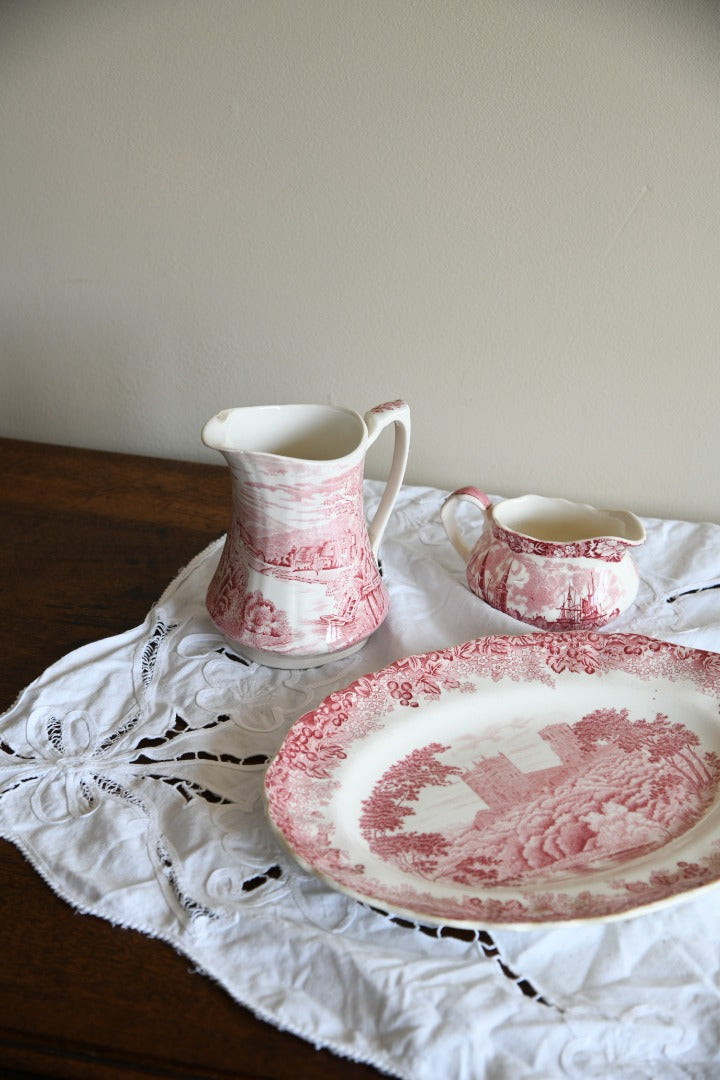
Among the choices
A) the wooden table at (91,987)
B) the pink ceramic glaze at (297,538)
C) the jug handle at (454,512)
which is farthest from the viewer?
the jug handle at (454,512)

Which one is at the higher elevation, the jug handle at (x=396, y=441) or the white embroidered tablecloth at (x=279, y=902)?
the jug handle at (x=396, y=441)

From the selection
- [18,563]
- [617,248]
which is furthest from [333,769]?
[617,248]

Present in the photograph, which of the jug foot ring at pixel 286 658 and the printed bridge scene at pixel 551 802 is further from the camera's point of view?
the jug foot ring at pixel 286 658

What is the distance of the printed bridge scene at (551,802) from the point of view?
49 centimetres

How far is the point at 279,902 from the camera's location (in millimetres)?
468

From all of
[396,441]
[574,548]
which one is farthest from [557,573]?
[396,441]

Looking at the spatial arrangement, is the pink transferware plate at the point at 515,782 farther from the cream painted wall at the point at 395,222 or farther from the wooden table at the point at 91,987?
the cream painted wall at the point at 395,222

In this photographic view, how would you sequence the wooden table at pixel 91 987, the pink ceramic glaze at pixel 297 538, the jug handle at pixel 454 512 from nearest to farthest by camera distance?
the wooden table at pixel 91 987, the pink ceramic glaze at pixel 297 538, the jug handle at pixel 454 512

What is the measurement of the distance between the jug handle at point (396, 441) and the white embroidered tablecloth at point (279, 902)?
0.20 ft

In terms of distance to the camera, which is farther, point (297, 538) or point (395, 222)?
point (395, 222)

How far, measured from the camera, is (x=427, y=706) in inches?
22.9

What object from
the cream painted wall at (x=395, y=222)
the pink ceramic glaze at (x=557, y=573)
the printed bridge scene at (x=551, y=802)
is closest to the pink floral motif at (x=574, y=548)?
the pink ceramic glaze at (x=557, y=573)

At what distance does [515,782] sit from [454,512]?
236 millimetres

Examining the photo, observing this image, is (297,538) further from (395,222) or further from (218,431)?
(395,222)
